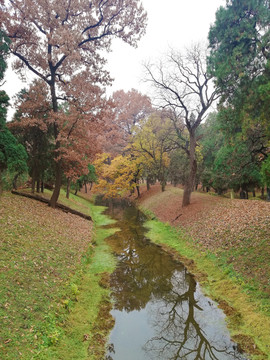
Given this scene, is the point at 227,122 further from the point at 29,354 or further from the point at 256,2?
the point at 29,354

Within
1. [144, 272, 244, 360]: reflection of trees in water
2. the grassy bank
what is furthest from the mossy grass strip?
[144, 272, 244, 360]: reflection of trees in water

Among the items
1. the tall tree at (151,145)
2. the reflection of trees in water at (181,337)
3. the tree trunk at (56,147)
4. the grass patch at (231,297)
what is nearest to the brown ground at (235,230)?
the grass patch at (231,297)

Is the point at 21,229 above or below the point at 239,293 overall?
above

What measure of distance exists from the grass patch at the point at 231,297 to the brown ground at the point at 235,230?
23.6 inches

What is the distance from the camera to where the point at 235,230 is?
526 inches

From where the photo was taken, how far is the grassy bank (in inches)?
231

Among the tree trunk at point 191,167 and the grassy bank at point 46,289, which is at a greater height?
the tree trunk at point 191,167

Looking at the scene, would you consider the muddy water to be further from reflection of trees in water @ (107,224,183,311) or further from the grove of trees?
the grove of trees

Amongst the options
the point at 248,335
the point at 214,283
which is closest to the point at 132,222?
the point at 214,283

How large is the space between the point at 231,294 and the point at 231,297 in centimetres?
14

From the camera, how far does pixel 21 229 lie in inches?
441

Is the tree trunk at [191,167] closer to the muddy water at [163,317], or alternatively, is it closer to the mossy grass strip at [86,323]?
the muddy water at [163,317]

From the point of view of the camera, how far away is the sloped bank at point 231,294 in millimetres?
6730

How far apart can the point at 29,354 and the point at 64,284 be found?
351 centimetres
